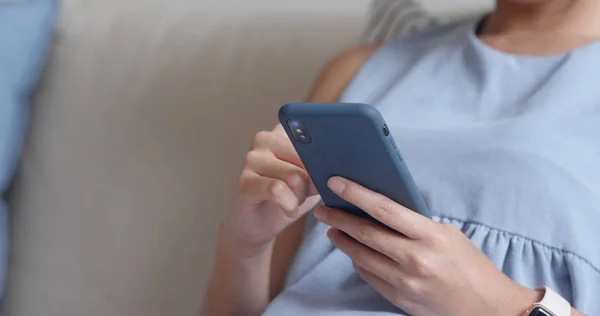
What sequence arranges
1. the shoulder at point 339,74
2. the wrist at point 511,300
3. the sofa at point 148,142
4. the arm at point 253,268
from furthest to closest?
the sofa at point 148,142 → the shoulder at point 339,74 → the arm at point 253,268 → the wrist at point 511,300

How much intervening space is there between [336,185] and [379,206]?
0.12ft

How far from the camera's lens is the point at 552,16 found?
30.4 inches

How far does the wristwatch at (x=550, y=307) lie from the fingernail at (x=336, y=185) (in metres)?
0.19

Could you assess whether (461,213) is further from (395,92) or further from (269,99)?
(269,99)

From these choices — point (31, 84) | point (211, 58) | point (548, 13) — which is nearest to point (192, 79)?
point (211, 58)

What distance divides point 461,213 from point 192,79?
496 millimetres

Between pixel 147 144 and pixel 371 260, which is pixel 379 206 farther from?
pixel 147 144

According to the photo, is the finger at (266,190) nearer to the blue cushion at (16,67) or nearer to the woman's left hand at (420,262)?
the woman's left hand at (420,262)

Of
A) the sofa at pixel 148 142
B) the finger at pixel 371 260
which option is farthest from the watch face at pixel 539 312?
the sofa at pixel 148 142

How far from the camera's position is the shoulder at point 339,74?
0.85 m

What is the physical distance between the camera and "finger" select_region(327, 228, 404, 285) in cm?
58

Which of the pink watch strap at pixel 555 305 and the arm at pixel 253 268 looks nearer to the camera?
the pink watch strap at pixel 555 305

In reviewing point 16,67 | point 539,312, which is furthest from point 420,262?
point 16,67

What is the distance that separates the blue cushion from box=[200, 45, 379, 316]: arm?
0.39 m
